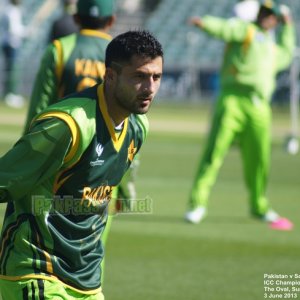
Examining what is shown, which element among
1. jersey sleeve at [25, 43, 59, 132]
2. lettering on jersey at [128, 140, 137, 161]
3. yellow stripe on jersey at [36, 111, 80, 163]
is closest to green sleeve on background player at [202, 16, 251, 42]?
jersey sleeve at [25, 43, 59, 132]

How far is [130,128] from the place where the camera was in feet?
16.1

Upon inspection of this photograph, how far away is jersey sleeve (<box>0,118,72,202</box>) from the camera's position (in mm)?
4336

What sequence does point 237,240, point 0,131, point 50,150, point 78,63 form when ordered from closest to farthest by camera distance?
point 50,150
point 78,63
point 237,240
point 0,131

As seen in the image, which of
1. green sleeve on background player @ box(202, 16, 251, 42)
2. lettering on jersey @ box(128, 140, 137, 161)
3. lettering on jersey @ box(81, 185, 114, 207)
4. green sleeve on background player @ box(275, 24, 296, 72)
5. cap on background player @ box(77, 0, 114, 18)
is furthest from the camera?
green sleeve on background player @ box(275, 24, 296, 72)

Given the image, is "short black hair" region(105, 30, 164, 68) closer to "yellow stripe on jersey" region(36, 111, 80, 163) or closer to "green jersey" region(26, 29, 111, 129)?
"yellow stripe on jersey" region(36, 111, 80, 163)

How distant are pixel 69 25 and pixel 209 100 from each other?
17634 millimetres

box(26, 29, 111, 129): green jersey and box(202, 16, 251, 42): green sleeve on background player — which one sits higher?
box(26, 29, 111, 129): green jersey

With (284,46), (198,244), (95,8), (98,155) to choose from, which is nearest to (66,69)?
(95,8)

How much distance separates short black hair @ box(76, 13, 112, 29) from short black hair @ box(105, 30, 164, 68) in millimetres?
2866

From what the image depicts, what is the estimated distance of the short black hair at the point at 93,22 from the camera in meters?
7.49

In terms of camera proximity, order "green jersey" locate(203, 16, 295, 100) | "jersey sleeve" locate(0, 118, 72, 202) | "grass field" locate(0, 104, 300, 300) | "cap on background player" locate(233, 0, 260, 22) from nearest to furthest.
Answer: "jersey sleeve" locate(0, 118, 72, 202) < "grass field" locate(0, 104, 300, 300) < "green jersey" locate(203, 16, 295, 100) < "cap on background player" locate(233, 0, 260, 22)

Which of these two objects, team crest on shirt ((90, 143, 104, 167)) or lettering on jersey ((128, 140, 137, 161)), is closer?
team crest on shirt ((90, 143, 104, 167))

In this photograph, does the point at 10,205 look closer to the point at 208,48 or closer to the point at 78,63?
the point at 78,63

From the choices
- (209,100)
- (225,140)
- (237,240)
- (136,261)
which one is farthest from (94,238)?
(209,100)
